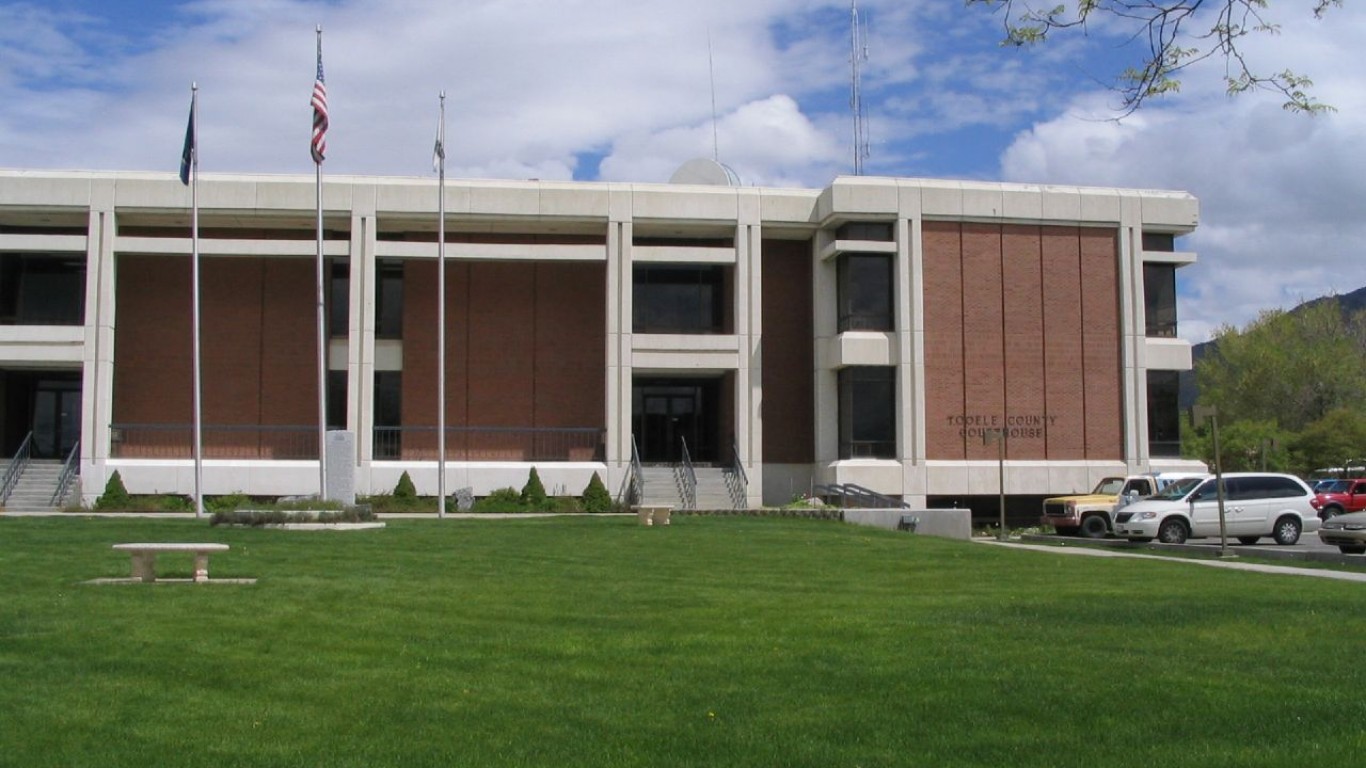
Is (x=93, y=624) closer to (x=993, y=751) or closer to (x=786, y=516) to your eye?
(x=993, y=751)

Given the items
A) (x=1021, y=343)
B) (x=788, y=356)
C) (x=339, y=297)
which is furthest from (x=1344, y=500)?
(x=339, y=297)

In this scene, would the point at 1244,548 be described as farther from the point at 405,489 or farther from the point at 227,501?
the point at 227,501

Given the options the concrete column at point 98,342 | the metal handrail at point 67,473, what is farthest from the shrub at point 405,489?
the metal handrail at point 67,473

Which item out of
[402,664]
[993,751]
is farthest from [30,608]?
[993,751]

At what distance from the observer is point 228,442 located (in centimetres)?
4181

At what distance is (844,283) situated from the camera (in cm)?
4181

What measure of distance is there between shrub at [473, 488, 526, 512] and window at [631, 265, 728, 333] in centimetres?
804

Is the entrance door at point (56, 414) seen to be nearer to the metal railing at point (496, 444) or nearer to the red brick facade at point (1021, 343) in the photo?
the metal railing at point (496, 444)

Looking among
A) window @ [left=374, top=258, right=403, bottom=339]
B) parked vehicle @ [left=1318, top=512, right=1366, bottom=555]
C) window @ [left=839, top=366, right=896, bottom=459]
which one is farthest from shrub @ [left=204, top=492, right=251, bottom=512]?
parked vehicle @ [left=1318, top=512, right=1366, bottom=555]

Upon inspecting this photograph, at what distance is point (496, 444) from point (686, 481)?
6565 mm

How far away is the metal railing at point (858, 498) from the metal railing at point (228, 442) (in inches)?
645

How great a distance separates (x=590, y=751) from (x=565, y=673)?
235 centimetres

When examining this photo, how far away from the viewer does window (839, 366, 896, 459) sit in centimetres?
4091

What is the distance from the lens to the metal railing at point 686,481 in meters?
39.9
